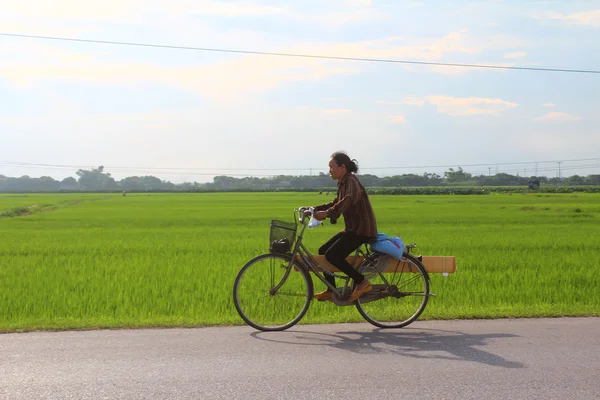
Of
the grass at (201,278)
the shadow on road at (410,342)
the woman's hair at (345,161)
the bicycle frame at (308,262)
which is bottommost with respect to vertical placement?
the grass at (201,278)

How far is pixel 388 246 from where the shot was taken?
674cm

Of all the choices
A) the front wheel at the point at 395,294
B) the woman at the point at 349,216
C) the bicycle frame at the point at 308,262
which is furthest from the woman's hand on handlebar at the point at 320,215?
the front wheel at the point at 395,294

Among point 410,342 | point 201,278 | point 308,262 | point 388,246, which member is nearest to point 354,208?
point 388,246

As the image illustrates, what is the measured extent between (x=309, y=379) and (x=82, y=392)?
1.57 meters

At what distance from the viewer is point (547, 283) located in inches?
408

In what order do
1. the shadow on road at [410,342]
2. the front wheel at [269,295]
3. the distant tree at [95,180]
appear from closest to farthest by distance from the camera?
the shadow on road at [410,342] < the front wheel at [269,295] < the distant tree at [95,180]

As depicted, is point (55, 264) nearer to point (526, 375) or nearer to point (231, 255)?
point (231, 255)

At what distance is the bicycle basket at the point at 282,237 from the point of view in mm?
6547

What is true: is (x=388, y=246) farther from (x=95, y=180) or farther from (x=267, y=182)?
(x=95, y=180)

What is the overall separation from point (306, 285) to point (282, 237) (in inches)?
21.4

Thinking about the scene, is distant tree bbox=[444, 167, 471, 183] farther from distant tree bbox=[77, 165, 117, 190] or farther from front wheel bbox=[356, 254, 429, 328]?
front wheel bbox=[356, 254, 429, 328]

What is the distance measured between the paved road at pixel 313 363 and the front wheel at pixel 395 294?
7.8 inches

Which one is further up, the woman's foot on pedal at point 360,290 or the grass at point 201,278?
the woman's foot on pedal at point 360,290

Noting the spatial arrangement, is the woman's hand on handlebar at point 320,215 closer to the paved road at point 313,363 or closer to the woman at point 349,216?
the woman at point 349,216
